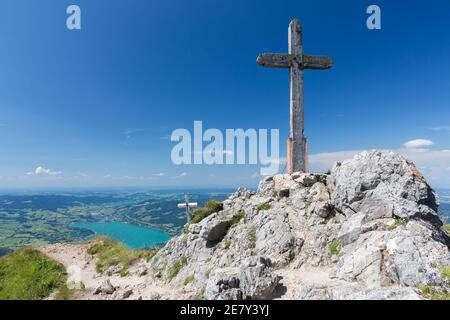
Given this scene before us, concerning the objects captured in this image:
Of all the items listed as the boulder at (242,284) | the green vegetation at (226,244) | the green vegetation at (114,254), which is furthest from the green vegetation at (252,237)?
the green vegetation at (114,254)

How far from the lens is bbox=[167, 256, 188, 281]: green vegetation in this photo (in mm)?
Answer: 11669

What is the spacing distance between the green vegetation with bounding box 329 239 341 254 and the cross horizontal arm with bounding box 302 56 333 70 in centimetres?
940

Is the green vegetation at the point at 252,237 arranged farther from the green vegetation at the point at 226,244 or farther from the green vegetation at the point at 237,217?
the green vegetation at the point at 237,217

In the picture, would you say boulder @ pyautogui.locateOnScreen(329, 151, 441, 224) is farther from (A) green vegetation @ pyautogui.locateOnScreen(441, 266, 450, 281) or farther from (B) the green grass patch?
(B) the green grass patch

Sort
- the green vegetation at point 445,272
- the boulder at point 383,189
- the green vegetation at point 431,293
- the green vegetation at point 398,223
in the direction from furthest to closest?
the boulder at point 383,189, the green vegetation at point 398,223, the green vegetation at point 445,272, the green vegetation at point 431,293

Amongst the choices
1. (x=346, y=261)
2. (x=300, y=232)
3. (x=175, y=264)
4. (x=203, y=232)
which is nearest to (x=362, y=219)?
(x=346, y=261)

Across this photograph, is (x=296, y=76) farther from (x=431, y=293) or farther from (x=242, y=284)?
(x=431, y=293)

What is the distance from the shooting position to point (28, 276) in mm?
14242

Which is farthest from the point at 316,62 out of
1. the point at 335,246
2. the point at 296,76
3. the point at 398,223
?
the point at 335,246

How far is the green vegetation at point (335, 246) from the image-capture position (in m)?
8.42

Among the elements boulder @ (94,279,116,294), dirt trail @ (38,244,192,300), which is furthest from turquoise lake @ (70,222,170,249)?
boulder @ (94,279,116,294)

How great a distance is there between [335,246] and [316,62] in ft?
32.4
